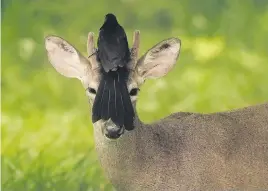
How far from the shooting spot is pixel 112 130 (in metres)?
2.40

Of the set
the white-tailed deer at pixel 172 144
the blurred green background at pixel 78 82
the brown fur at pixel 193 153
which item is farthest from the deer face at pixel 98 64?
the blurred green background at pixel 78 82

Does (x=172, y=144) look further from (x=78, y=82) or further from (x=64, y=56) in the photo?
(x=78, y=82)

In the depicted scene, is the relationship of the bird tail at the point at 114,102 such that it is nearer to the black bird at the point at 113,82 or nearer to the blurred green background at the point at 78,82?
the black bird at the point at 113,82

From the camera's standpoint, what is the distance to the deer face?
248 cm

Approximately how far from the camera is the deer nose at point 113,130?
2400mm

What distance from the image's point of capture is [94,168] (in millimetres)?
3289

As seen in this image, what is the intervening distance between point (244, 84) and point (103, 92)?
1497 millimetres

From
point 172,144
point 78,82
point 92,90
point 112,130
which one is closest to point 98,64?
point 92,90

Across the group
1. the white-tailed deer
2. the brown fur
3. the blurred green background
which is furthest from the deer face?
the blurred green background

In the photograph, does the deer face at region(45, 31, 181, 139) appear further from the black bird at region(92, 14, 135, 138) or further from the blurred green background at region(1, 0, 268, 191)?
the blurred green background at region(1, 0, 268, 191)

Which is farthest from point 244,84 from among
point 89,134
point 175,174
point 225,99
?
point 175,174

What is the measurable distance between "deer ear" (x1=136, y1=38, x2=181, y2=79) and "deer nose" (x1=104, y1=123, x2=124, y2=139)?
0.24 meters

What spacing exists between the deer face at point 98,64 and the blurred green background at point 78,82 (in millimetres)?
709

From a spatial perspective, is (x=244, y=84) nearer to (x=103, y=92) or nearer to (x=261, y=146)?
(x=261, y=146)
